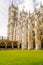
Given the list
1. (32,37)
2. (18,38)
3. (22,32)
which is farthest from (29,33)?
(18,38)

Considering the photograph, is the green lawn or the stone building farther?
the stone building

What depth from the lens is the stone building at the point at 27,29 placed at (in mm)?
47938

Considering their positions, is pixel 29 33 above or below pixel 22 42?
above

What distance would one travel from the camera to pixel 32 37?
5181cm

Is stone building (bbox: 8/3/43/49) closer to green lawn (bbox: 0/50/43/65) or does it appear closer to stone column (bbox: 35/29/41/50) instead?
stone column (bbox: 35/29/41/50)

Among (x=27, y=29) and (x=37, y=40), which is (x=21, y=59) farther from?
(x=27, y=29)

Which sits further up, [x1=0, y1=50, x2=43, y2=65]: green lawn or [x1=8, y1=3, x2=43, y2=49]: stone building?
[x1=8, y1=3, x2=43, y2=49]: stone building

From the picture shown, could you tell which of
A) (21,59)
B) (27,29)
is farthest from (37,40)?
(21,59)

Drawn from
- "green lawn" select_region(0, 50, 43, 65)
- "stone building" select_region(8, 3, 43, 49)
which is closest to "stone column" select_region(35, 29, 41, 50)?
"stone building" select_region(8, 3, 43, 49)

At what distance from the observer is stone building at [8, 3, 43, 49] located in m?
47.9

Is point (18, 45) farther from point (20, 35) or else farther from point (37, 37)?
point (37, 37)

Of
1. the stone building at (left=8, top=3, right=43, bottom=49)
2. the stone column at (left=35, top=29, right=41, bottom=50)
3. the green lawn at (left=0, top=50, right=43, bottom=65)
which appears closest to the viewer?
the green lawn at (left=0, top=50, right=43, bottom=65)

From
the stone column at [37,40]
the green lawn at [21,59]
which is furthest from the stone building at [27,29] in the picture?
the green lawn at [21,59]

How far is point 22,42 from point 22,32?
14.0 ft
